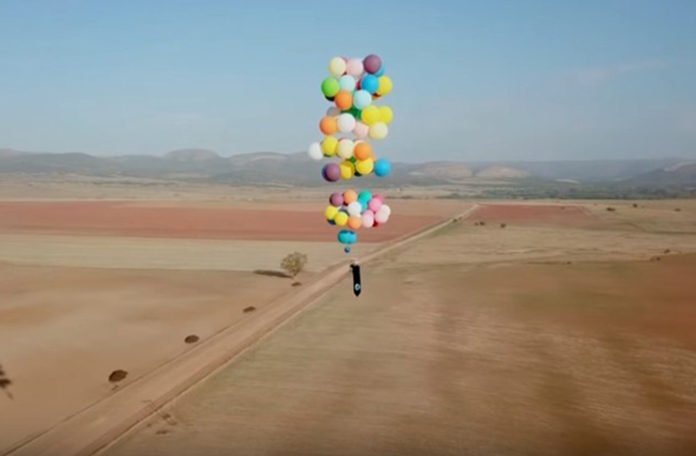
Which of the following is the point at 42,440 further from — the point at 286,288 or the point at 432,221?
the point at 432,221

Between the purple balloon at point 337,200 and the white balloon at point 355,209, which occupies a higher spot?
the purple balloon at point 337,200

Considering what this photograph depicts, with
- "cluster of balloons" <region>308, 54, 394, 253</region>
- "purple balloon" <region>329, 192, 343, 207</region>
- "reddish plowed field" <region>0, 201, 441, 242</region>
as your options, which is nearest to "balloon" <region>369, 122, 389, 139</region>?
"cluster of balloons" <region>308, 54, 394, 253</region>

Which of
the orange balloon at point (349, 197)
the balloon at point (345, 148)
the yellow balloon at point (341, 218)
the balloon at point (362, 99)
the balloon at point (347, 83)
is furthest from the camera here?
the orange balloon at point (349, 197)

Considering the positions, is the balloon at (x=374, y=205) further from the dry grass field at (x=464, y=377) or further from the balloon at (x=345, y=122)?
the dry grass field at (x=464, y=377)

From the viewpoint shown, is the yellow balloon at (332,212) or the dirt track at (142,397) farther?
the yellow balloon at (332,212)

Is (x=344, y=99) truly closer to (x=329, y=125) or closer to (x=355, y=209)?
(x=329, y=125)

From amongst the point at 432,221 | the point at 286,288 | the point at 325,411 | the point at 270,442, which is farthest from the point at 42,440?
the point at 432,221

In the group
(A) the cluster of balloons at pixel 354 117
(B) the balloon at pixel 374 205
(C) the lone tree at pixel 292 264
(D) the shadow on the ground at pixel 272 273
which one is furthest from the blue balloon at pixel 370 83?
(D) the shadow on the ground at pixel 272 273

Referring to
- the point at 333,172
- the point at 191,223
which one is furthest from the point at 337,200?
the point at 191,223
